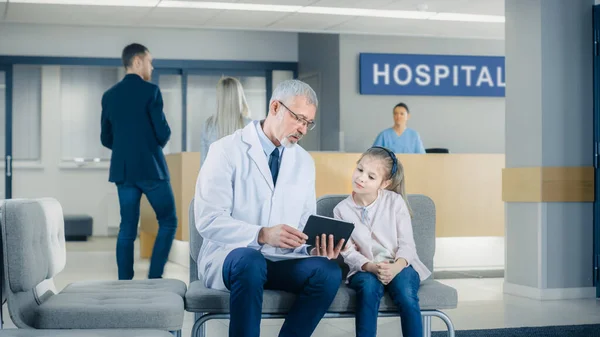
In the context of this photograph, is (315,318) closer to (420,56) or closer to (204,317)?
(204,317)

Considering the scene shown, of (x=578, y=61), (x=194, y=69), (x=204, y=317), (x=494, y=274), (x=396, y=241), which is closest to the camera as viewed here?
(x=204, y=317)

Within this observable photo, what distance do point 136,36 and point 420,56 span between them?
12.0 feet

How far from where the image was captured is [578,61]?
5664 mm

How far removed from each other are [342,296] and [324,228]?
0.26m

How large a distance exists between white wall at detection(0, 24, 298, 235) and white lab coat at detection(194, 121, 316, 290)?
8.24 m

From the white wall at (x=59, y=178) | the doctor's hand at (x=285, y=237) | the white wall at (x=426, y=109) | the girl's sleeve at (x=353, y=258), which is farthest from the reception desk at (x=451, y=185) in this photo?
the white wall at (x=59, y=178)

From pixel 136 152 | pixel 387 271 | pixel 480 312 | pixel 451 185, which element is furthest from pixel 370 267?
pixel 451 185

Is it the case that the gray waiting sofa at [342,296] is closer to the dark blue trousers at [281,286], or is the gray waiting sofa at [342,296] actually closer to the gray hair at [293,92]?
the dark blue trousers at [281,286]

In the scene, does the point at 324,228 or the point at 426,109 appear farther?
the point at 426,109

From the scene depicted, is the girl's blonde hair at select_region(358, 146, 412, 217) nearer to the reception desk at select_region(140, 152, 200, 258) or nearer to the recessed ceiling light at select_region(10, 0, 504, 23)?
the reception desk at select_region(140, 152, 200, 258)

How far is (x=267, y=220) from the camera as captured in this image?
287 centimetres

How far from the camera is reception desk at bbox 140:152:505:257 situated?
23.4 feet

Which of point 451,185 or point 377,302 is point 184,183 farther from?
point 377,302

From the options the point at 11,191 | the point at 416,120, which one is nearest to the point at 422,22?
the point at 416,120
